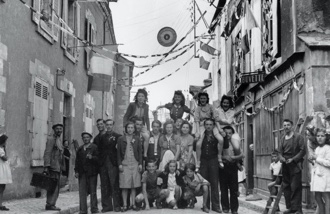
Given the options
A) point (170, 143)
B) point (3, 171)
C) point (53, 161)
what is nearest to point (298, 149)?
point (170, 143)

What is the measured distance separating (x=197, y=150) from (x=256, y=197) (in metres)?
4.26

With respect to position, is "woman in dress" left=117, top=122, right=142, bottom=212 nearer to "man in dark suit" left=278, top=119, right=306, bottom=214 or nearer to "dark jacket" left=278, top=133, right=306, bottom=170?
"man in dark suit" left=278, top=119, right=306, bottom=214

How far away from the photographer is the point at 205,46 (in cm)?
2077

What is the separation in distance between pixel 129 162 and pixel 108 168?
0.46 m

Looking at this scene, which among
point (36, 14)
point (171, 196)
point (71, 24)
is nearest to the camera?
point (171, 196)

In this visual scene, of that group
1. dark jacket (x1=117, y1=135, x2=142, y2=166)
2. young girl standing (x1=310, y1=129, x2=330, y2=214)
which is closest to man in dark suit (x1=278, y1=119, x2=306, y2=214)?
young girl standing (x1=310, y1=129, x2=330, y2=214)

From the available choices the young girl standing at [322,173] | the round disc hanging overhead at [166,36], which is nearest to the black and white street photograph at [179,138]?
the young girl standing at [322,173]

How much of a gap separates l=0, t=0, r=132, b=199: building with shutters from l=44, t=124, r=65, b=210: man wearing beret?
1331mm

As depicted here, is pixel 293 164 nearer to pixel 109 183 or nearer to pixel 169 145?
pixel 169 145

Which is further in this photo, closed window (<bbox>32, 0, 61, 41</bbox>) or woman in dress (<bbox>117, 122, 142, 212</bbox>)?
closed window (<bbox>32, 0, 61, 41</bbox>)

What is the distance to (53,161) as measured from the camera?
408 inches

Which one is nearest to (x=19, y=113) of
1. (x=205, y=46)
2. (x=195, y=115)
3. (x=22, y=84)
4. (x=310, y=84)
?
(x=22, y=84)

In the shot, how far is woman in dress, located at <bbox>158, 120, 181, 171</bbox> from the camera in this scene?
1149 cm

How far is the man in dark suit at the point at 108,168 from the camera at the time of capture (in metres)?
10.8
